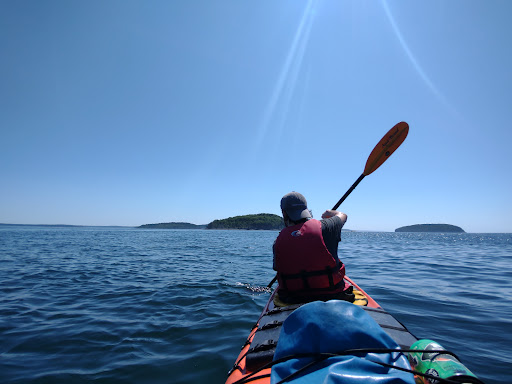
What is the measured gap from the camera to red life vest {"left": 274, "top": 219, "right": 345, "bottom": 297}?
319cm

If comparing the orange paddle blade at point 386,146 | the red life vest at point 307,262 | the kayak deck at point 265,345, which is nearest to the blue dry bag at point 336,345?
the kayak deck at point 265,345

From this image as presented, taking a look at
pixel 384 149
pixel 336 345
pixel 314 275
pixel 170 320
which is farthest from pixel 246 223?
pixel 336 345

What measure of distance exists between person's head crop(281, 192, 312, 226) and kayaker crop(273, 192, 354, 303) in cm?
7

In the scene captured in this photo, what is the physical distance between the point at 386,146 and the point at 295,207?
4.42 m

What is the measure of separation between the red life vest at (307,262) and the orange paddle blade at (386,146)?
13.8 ft

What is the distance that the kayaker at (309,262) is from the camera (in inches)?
126

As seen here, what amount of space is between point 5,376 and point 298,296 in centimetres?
419

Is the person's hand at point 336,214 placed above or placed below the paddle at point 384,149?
below

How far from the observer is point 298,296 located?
11.4 feet

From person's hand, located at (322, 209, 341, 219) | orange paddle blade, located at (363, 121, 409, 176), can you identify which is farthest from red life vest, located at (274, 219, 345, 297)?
orange paddle blade, located at (363, 121, 409, 176)

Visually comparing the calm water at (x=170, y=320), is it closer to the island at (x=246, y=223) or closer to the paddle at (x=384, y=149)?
the paddle at (x=384, y=149)

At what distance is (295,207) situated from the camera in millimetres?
3645

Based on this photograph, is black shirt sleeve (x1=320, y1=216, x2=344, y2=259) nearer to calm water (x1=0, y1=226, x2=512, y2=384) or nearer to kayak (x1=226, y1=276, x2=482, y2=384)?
kayak (x1=226, y1=276, x2=482, y2=384)

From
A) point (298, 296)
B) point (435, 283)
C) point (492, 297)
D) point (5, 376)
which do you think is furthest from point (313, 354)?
point (435, 283)
